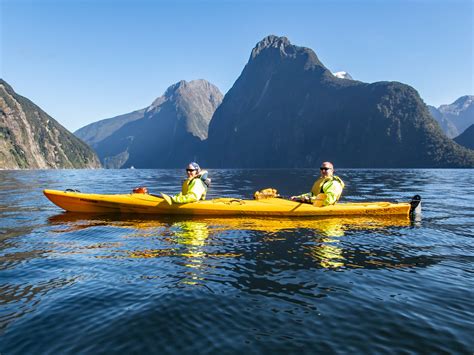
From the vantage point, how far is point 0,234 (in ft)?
36.2

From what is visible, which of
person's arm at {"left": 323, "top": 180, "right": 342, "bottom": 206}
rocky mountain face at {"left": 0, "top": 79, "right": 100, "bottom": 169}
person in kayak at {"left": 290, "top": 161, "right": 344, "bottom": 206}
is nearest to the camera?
person in kayak at {"left": 290, "top": 161, "right": 344, "bottom": 206}

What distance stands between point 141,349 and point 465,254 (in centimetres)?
876

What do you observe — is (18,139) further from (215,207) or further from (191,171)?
(215,207)

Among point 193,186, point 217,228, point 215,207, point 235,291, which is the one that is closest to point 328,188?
point 215,207

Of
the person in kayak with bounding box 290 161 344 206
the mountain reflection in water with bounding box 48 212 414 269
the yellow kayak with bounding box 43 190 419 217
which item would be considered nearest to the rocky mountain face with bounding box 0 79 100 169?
the yellow kayak with bounding box 43 190 419 217

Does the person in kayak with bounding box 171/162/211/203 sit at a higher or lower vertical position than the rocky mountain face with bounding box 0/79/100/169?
lower

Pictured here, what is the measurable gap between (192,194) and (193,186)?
0.34 meters

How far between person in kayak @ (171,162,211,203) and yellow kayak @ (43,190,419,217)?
1.03ft

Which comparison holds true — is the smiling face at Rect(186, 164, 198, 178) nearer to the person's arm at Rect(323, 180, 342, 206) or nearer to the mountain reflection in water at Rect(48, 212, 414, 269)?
the mountain reflection in water at Rect(48, 212, 414, 269)

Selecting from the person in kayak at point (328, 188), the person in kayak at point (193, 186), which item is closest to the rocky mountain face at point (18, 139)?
the person in kayak at point (193, 186)

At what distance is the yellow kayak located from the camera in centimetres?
1437

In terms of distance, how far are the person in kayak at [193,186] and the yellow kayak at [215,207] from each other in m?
0.31

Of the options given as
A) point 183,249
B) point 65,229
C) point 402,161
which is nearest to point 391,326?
point 183,249

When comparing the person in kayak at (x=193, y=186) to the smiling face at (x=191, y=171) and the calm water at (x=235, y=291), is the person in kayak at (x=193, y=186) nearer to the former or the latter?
the smiling face at (x=191, y=171)
